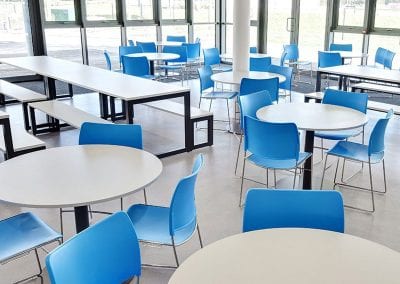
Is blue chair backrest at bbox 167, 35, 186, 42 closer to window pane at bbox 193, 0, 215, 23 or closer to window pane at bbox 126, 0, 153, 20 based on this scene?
window pane at bbox 126, 0, 153, 20

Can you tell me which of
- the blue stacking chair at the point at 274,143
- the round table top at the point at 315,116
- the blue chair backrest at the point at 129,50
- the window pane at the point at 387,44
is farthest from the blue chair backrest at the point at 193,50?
the blue stacking chair at the point at 274,143

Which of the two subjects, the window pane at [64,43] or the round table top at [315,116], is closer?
the round table top at [315,116]

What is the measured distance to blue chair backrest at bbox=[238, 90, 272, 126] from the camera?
4.06 metres

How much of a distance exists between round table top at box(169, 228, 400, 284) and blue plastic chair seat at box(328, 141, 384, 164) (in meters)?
1.96

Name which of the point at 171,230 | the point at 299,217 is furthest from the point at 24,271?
Answer: the point at 299,217

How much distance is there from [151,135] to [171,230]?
3538 mm

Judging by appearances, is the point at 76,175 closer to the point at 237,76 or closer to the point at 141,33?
the point at 237,76

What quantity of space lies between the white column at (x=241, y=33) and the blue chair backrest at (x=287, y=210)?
4.63 m

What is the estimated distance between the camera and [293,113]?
3.81 metres

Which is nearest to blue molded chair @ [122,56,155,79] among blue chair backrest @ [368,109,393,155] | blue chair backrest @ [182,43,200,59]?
blue chair backrest @ [182,43,200,59]

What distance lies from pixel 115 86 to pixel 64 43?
4813 millimetres

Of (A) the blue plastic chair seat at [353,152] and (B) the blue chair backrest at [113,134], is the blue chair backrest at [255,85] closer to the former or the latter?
(A) the blue plastic chair seat at [353,152]

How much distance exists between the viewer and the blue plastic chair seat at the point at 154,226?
240cm

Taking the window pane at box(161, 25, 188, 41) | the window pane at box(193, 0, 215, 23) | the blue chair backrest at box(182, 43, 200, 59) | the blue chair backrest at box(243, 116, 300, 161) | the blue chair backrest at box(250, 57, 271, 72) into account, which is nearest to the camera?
the blue chair backrest at box(243, 116, 300, 161)
